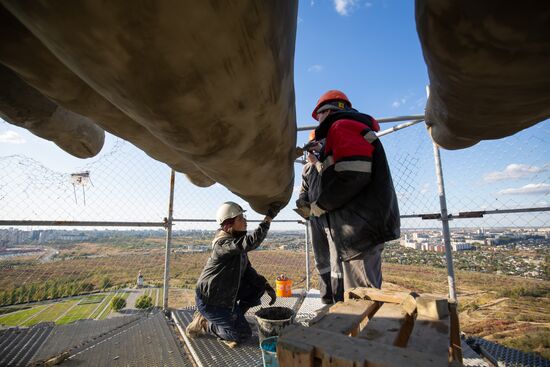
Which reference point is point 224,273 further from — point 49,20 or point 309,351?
point 49,20

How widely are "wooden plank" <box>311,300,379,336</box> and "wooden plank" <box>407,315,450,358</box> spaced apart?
10.9 inches

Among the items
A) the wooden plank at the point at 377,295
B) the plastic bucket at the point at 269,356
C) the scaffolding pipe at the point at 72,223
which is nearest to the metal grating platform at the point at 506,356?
the wooden plank at the point at 377,295

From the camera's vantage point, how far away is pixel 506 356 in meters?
2.70

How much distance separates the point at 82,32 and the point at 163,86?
0.14 meters

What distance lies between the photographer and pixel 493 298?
21.8 m

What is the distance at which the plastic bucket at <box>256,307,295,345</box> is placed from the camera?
2.51 metres

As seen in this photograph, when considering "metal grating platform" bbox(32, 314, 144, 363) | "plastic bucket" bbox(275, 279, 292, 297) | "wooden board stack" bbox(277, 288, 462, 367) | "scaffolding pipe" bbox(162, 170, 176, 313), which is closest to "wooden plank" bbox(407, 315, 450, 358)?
"wooden board stack" bbox(277, 288, 462, 367)

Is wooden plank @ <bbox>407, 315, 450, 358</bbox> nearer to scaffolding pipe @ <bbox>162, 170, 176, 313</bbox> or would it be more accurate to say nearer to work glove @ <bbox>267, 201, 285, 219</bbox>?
work glove @ <bbox>267, 201, 285, 219</bbox>

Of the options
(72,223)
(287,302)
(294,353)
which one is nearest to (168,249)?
(72,223)

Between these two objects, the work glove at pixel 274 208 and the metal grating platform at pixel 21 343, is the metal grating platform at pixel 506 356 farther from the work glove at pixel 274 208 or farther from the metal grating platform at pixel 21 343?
the metal grating platform at pixel 21 343


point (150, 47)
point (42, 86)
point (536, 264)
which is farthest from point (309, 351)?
point (536, 264)

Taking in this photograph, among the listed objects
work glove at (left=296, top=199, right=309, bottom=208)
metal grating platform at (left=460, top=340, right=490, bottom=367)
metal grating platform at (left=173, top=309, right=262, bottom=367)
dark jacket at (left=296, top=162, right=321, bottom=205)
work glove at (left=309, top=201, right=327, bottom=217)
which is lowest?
metal grating platform at (left=460, top=340, right=490, bottom=367)

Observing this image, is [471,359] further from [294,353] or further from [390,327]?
[294,353]

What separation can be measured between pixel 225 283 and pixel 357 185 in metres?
A: 2.00
